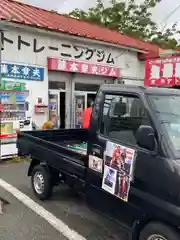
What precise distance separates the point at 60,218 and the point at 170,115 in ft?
7.69

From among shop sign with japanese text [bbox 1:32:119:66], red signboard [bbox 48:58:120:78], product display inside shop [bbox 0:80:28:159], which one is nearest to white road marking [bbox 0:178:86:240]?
product display inside shop [bbox 0:80:28:159]

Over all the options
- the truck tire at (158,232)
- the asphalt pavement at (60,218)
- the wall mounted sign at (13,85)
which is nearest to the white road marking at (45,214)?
the asphalt pavement at (60,218)

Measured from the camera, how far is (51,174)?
494 cm

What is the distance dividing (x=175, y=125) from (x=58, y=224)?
2239mm

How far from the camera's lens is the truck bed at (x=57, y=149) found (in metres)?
4.20

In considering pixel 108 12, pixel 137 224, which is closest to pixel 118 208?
pixel 137 224

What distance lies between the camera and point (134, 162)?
317 centimetres

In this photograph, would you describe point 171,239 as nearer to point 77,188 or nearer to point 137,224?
point 137,224

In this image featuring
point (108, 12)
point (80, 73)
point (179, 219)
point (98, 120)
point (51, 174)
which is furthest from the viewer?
point (108, 12)

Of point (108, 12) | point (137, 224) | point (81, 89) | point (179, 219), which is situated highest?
point (108, 12)

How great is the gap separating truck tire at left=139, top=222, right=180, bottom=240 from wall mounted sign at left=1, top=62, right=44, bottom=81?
6.33 metres

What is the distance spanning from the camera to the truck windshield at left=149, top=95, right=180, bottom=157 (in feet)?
9.85

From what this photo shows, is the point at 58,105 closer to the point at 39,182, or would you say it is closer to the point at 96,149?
the point at 39,182

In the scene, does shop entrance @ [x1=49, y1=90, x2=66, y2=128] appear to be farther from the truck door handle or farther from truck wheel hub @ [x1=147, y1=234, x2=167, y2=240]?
truck wheel hub @ [x1=147, y1=234, x2=167, y2=240]
